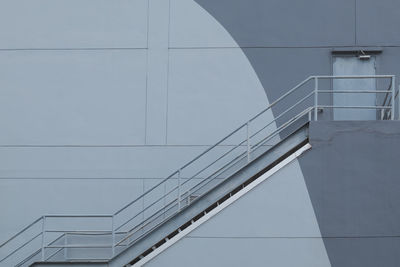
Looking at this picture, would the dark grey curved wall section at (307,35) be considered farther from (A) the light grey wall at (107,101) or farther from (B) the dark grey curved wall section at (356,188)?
(B) the dark grey curved wall section at (356,188)

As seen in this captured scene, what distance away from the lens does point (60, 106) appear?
1406cm

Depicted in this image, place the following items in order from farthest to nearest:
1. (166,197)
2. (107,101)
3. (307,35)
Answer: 1. (107,101)
2. (307,35)
3. (166,197)

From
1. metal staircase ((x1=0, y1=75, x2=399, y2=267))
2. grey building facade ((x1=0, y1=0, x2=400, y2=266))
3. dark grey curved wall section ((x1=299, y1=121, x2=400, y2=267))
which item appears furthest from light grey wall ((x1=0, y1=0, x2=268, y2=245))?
dark grey curved wall section ((x1=299, y1=121, x2=400, y2=267))

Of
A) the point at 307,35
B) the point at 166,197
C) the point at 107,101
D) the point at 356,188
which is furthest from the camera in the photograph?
the point at 107,101

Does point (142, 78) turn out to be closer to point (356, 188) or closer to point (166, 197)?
point (166, 197)

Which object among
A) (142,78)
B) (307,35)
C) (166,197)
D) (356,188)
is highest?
(307,35)

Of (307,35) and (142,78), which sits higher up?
(307,35)

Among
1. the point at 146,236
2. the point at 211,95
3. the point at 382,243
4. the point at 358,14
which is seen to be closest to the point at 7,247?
the point at 146,236

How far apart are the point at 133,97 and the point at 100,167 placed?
1.47 metres

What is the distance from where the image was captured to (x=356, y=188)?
1141 centimetres

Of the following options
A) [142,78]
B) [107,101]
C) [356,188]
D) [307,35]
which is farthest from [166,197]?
[307,35]

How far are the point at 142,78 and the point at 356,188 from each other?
15.7 ft

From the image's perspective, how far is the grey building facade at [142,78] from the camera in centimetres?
1373

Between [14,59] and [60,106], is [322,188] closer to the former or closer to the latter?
[60,106]
